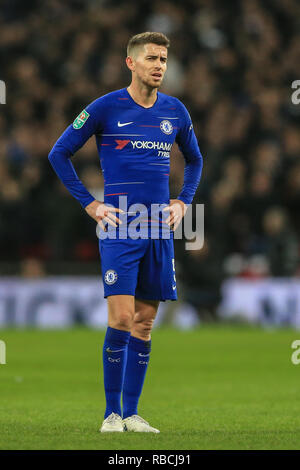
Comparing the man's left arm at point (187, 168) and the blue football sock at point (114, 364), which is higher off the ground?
the man's left arm at point (187, 168)

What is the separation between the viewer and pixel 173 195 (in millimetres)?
14453

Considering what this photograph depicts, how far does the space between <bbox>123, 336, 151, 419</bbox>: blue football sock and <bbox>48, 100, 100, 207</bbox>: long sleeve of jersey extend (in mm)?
943

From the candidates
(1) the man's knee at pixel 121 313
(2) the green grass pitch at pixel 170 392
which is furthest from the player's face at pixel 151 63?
(2) the green grass pitch at pixel 170 392

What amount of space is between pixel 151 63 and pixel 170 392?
349 cm

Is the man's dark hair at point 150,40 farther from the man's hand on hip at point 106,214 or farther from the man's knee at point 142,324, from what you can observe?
the man's knee at point 142,324

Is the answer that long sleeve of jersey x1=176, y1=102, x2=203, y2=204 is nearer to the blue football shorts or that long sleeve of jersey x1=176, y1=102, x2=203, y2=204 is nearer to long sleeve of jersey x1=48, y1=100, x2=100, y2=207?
the blue football shorts

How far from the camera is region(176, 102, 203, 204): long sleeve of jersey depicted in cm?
641

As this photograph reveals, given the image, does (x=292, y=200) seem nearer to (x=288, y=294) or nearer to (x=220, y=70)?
(x=288, y=294)

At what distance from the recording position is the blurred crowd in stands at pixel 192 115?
16.2 metres

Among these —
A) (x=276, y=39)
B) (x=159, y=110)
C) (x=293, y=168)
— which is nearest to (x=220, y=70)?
(x=276, y=39)

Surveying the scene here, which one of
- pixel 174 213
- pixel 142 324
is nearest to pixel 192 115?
pixel 174 213

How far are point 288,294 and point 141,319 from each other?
9954 mm

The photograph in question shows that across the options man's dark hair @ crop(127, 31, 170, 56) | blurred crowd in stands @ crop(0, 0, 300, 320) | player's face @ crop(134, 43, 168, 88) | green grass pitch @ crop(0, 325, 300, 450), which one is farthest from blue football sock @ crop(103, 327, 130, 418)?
blurred crowd in stands @ crop(0, 0, 300, 320)

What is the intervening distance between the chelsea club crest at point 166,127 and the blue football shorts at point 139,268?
26.6 inches
